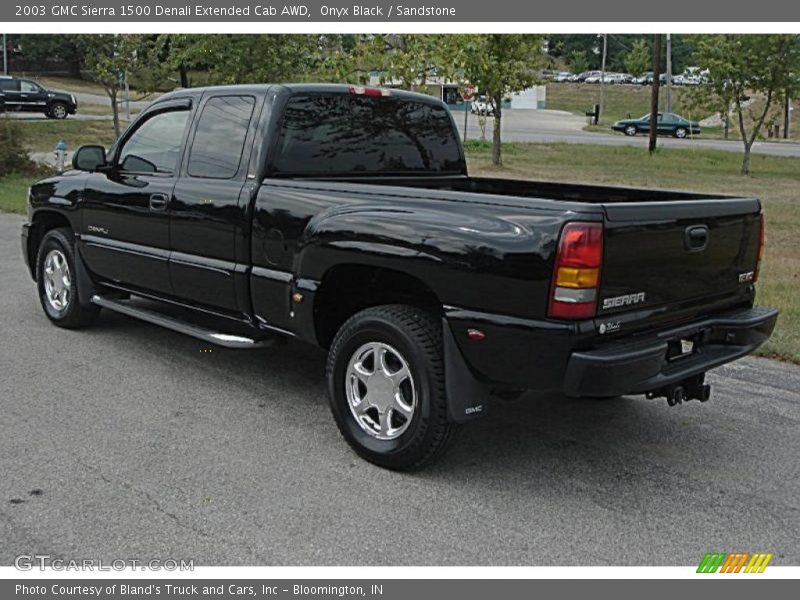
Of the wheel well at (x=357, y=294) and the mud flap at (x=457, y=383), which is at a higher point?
the wheel well at (x=357, y=294)

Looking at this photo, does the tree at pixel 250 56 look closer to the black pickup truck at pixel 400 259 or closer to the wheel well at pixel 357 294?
the black pickup truck at pixel 400 259

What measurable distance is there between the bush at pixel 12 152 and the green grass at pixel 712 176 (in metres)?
10.7

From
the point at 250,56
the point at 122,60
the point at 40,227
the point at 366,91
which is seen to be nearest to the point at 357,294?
the point at 366,91

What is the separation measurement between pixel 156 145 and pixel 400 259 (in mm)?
2617

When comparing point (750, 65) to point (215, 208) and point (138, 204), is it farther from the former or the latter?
point (215, 208)

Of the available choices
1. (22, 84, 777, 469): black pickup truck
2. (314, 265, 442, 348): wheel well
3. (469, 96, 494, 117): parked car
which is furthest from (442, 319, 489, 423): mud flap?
(469, 96, 494, 117): parked car

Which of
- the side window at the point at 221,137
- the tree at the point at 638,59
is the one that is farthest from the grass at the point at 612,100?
the side window at the point at 221,137

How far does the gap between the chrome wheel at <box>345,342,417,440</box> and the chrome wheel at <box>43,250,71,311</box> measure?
3329 millimetres

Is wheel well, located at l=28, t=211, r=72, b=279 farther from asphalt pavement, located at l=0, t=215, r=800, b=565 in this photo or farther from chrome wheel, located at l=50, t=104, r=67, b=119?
chrome wheel, located at l=50, t=104, r=67, b=119

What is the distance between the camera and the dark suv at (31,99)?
35594mm

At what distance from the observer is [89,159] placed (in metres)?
6.46

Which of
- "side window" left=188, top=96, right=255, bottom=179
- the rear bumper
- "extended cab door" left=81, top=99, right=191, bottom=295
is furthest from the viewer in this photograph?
"extended cab door" left=81, top=99, right=191, bottom=295

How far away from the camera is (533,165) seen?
25766 millimetres

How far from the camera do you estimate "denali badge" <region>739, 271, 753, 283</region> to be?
4723 mm
